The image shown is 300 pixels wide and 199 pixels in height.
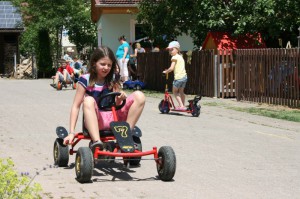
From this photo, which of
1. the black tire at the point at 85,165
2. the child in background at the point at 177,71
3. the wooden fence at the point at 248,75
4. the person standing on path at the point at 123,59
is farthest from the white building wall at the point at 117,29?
the black tire at the point at 85,165

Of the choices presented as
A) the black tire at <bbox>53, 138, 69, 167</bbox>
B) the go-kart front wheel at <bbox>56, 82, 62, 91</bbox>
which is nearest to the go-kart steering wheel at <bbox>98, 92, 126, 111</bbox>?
the black tire at <bbox>53, 138, 69, 167</bbox>

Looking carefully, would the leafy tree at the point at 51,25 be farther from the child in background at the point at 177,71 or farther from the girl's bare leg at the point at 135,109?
the girl's bare leg at the point at 135,109

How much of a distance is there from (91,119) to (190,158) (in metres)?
2.09

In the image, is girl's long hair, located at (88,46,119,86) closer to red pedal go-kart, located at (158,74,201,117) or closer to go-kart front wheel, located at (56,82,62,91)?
red pedal go-kart, located at (158,74,201,117)

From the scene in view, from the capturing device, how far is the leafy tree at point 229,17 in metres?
23.1

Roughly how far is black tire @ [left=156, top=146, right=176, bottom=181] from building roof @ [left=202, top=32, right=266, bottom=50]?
54.1 feet

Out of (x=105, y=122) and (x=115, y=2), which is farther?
(x=115, y=2)

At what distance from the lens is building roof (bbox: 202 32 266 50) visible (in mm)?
24125

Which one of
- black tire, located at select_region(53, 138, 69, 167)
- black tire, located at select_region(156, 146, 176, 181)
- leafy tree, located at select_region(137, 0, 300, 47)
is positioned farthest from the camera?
leafy tree, located at select_region(137, 0, 300, 47)

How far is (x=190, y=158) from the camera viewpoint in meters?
9.71

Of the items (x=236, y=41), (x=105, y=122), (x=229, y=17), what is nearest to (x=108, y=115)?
(x=105, y=122)

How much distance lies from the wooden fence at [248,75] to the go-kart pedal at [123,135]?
11.2 metres

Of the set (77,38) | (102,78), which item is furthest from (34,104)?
(77,38)

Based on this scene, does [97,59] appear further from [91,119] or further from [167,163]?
[167,163]
